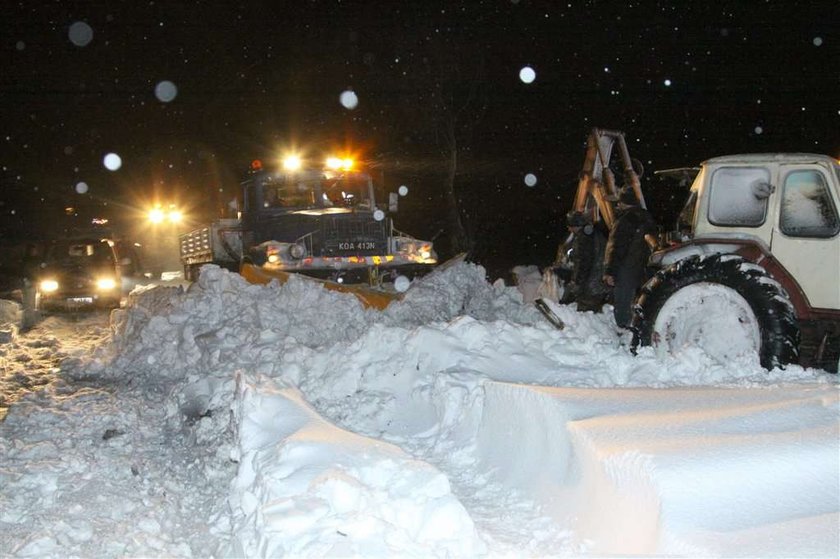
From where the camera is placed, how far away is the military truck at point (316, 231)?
11453mm

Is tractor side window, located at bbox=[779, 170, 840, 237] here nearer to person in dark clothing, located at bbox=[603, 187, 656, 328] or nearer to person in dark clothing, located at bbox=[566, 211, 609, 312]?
person in dark clothing, located at bbox=[603, 187, 656, 328]

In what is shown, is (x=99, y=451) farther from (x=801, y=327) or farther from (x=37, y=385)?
(x=801, y=327)

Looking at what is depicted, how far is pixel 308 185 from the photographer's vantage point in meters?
13.1

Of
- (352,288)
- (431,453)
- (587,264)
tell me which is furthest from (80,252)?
(431,453)

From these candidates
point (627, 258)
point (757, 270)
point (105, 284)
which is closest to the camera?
point (757, 270)

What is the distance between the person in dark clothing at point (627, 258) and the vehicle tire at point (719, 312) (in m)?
1.47

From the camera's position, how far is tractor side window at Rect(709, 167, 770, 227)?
649 centimetres

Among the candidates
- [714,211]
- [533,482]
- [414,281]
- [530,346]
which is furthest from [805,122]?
[533,482]

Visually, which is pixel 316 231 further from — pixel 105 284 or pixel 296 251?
pixel 105 284

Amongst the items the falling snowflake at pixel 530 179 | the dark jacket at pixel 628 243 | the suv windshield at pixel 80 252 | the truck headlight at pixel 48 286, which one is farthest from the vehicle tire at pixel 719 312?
the falling snowflake at pixel 530 179

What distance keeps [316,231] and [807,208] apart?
795cm

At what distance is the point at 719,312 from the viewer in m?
6.34

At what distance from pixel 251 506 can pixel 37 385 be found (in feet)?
18.6

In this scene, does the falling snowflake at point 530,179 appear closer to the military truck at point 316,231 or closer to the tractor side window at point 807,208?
the military truck at point 316,231
